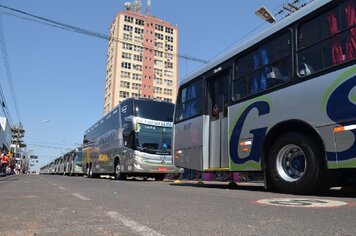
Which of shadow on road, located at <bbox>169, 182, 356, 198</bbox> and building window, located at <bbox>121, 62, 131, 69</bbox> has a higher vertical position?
building window, located at <bbox>121, 62, 131, 69</bbox>

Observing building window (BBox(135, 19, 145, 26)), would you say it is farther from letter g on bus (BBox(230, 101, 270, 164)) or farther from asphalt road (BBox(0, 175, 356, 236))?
asphalt road (BBox(0, 175, 356, 236))

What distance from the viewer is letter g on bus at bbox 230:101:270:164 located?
785 centimetres

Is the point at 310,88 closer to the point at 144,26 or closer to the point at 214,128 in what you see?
the point at 214,128

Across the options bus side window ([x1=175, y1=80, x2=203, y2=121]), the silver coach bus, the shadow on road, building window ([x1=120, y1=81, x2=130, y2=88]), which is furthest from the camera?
building window ([x1=120, y1=81, x2=130, y2=88])

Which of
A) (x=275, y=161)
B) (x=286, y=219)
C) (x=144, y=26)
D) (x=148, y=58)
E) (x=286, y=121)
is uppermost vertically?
(x=144, y=26)

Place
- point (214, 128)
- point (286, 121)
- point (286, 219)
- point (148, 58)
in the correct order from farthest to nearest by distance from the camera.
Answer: point (148, 58) → point (214, 128) → point (286, 121) → point (286, 219)

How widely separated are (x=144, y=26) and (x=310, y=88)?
93.9 meters

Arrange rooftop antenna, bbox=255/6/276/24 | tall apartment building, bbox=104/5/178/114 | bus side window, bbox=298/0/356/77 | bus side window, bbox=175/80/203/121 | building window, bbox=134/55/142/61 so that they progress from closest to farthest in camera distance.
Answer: bus side window, bbox=298/0/356/77
bus side window, bbox=175/80/203/121
rooftop antenna, bbox=255/6/276/24
tall apartment building, bbox=104/5/178/114
building window, bbox=134/55/142/61

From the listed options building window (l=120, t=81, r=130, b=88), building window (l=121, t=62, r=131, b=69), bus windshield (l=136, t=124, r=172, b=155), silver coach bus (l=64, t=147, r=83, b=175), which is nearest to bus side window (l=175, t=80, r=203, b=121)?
bus windshield (l=136, t=124, r=172, b=155)

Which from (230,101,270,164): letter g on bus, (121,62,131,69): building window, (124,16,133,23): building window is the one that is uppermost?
(124,16,133,23): building window

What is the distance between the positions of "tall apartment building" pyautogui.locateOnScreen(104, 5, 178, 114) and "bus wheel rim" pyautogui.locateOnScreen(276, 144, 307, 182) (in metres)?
82.5

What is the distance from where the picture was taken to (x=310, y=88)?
668 cm

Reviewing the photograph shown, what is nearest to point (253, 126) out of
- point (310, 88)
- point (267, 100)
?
point (267, 100)

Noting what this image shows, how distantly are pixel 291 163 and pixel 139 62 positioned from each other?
89.2 meters
